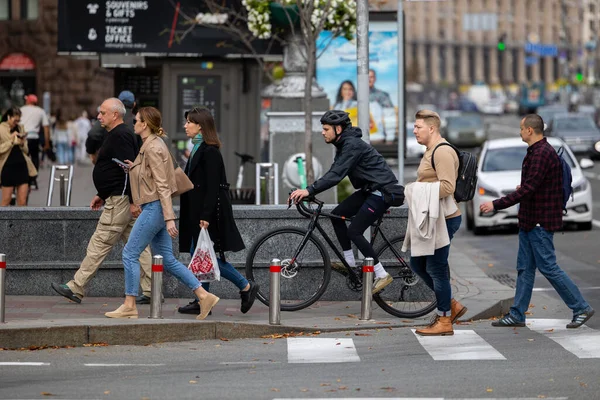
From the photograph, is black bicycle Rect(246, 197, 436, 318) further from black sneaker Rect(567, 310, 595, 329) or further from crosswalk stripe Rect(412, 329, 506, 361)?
black sneaker Rect(567, 310, 595, 329)

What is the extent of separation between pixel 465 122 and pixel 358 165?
49010 millimetres

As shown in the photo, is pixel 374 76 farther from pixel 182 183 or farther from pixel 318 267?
Answer: pixel 182 183

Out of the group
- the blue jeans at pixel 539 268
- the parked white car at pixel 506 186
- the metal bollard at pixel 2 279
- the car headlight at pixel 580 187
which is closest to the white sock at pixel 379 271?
the blue jeans at pixel 539 268

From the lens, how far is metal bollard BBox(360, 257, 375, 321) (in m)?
11.5

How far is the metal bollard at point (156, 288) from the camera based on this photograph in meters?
11.1

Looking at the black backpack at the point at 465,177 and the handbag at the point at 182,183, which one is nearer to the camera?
the black backpack at the point at 465,177

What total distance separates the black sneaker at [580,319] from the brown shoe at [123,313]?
3516mm

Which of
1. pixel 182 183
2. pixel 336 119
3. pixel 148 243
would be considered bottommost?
pixel 148 243

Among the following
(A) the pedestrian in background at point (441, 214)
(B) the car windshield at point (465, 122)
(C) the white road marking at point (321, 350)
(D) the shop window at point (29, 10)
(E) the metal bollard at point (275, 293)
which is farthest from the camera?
(B) the car windshield at point (465, 122)

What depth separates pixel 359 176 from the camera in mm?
11930

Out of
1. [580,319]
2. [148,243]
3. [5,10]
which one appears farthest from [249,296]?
[5,10]

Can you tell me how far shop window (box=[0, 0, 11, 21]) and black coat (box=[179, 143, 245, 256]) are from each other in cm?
3843

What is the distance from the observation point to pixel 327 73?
27281 millimetres

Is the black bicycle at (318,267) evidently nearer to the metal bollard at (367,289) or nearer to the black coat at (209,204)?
the metal bollard at (367,289)
